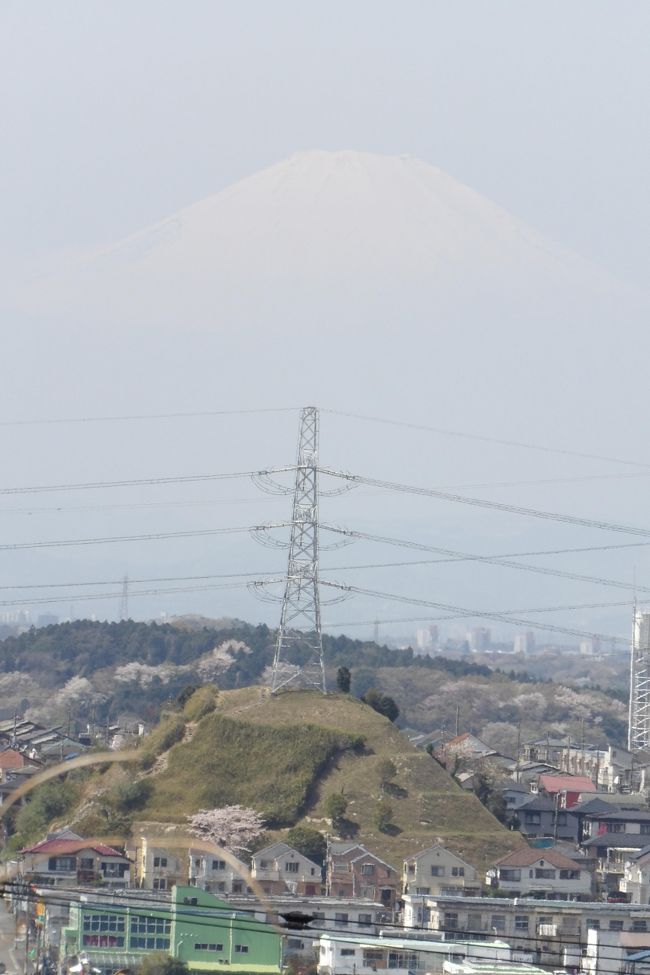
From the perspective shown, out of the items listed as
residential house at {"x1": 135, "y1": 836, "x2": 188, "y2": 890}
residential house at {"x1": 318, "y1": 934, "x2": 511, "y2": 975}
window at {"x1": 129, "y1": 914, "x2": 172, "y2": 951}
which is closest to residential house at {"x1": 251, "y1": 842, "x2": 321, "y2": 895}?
residential house at {"x1": 135, "y1": 836, "x2": 188, "y2": 890}

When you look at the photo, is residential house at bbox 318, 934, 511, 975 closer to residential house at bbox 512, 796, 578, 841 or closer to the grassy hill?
the grassy hill

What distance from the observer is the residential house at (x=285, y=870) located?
58.7 metres

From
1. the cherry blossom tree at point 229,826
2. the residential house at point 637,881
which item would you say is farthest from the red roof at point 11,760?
the residential house at point 637,881

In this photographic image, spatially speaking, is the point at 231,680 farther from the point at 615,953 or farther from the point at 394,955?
the point at 394,955

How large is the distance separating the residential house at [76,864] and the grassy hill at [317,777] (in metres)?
5.42

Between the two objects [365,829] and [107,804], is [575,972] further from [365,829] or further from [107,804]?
[107,804]

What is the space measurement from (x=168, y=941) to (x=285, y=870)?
10.1 m

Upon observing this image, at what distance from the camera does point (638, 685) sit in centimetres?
11019

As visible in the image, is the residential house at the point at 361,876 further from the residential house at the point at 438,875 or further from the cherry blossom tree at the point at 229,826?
the cherry blossom tree at the point at 229,826

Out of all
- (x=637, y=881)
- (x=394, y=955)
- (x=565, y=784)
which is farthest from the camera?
(x=565, y=784)

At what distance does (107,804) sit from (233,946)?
16.6 m

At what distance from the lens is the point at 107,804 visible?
65438mm

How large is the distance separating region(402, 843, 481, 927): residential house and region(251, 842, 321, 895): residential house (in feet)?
8.96

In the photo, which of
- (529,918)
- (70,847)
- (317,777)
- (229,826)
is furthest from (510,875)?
(70,847)
